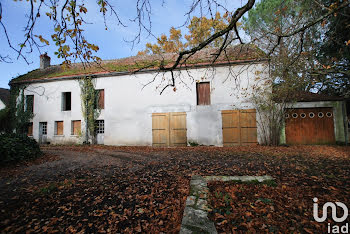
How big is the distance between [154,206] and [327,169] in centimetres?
479

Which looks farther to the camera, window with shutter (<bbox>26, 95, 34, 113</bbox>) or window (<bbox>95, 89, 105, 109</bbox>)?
window with shutter (<bbox>26, 95, 34, 113</bbox>)

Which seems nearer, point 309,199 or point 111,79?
point 309,199

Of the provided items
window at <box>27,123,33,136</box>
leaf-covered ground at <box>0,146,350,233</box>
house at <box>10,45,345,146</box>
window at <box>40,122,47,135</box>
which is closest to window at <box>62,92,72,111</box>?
house at <box>10,45,345,146</box>

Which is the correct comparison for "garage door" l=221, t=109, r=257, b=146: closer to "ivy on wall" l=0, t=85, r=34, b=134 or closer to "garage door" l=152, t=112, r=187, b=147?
"garage door" l=152, t=112, r=187, b=147

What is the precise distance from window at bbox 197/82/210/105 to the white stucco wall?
0.31 metres

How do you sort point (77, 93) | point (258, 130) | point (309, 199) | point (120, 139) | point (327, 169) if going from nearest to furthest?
point (309, 199) < point (327, 169) < point (258, 130) < point (120, 139) < point (77, 93)

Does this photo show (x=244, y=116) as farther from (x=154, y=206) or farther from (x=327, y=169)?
(x=154, y=206)

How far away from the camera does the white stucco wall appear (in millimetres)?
9992

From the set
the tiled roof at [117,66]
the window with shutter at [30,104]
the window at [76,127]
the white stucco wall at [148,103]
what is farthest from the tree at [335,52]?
the window with shutter at [30,104]

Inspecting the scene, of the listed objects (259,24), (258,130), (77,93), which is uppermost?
(259,24)

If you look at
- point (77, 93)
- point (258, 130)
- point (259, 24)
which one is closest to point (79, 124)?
point (77, 93)

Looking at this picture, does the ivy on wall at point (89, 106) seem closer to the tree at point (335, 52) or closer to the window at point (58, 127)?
the window at point (58, 127)

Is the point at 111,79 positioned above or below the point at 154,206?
above

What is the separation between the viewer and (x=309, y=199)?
2.71 meters
